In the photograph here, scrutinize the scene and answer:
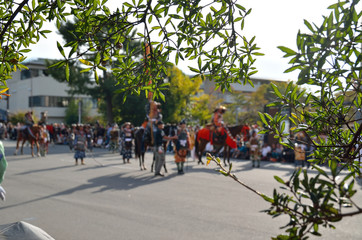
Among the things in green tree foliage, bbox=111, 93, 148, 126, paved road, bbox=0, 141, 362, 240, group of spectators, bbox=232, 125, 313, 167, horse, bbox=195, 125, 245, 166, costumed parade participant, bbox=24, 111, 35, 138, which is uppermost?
green tree foliage, bbox=111, 93, 148, 126

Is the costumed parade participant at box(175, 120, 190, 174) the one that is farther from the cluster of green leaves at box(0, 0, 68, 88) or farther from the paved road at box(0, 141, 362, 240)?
the cluster of green leaves at box(0, 0, 68, 88)

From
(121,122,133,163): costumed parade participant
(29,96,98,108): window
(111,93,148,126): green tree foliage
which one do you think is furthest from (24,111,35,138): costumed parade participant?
(29,96,98,108): window

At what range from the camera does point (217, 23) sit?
10.5ft

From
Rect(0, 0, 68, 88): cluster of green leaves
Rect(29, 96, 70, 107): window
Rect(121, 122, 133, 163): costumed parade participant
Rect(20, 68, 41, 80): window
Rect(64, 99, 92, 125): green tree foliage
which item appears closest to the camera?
Rect(0, 0, 68, 88): cluster of green leaves

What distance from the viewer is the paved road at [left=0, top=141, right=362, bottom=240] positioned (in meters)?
6.34

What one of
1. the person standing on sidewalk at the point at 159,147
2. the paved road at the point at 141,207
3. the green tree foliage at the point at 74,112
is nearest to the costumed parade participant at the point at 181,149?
the person standing on sidewalk at the point at 159,147

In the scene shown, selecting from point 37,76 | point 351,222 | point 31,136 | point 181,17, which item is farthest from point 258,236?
point 37,76

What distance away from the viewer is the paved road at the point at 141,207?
20.8 ft

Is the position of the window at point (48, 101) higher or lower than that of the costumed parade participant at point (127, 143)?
higher

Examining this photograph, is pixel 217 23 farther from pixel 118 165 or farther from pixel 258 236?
pixel 118 165

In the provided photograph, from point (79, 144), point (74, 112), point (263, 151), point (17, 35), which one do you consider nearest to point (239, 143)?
point (263, 151)

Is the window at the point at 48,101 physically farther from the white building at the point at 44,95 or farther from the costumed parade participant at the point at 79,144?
the costumed parade participant at the point at 79,144

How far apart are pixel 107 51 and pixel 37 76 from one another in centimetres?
5541

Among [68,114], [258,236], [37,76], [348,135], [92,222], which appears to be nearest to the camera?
[348,135]
